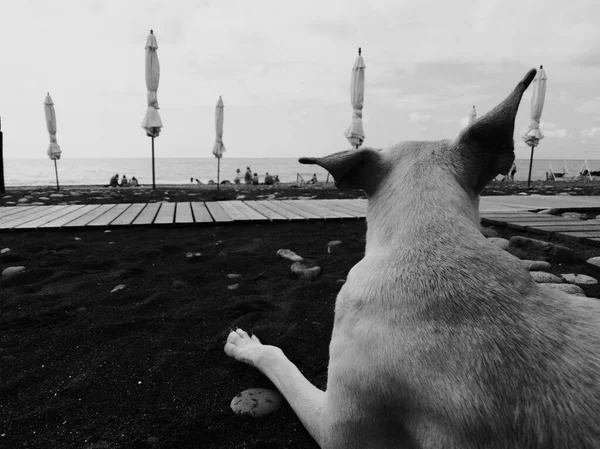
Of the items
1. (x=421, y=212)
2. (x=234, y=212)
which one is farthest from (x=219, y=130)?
(x=421, y=212)

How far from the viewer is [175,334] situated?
2.69 meters

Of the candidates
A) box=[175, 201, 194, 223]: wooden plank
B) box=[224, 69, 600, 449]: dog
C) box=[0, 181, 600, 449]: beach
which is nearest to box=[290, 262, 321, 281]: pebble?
box=[0, 181, 600, 449]: beach

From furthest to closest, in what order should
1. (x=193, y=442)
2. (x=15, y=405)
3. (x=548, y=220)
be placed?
(x=548, y=220) → (x=15, y=405) → (x=193, y=442)

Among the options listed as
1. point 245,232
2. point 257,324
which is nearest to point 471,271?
point 257,324

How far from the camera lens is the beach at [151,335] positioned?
6.02 feet

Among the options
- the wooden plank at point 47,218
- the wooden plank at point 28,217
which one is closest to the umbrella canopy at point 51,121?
the wooden plank at point 28,217

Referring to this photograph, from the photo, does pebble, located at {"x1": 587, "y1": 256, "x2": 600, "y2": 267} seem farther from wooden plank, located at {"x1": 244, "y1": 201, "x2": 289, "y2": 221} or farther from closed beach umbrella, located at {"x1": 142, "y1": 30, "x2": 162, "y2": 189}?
closed beach umbrella, located at {"x1": 142, "y1": 30, "x2": 162, "y2": 189}

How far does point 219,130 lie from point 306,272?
17193mm

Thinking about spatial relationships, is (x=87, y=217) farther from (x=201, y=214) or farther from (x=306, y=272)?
(x=306, y=272)

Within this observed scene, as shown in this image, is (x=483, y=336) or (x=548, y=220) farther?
(x=548, y=220)

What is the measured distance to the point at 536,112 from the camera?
17031 millimetres

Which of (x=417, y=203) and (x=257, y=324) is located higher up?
(x=417, y=203)

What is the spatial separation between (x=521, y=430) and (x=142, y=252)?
4375mm

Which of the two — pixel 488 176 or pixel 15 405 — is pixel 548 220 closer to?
pixel 488 176
